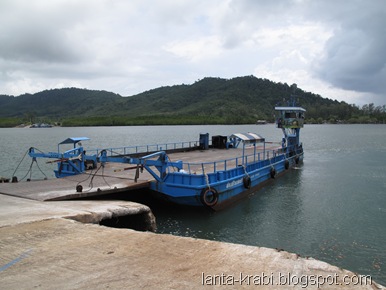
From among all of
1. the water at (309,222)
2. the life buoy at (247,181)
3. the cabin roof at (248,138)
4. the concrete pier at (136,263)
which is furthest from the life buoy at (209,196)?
the concrete pier at (136,263)

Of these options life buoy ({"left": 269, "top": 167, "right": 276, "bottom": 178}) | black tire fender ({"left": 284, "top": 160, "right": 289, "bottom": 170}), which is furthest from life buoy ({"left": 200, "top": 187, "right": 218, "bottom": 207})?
black tire fender ({"left": 284, "top": 160, "right": 289, "bottom": 170})

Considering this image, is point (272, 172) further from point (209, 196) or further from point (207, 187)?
point (207, 187)

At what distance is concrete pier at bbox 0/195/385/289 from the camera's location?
200 inches

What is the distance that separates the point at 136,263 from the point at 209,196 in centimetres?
774

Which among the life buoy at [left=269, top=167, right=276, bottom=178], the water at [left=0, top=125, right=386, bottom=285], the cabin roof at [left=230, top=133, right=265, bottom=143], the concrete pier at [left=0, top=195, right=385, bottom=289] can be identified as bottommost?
the water at [left=0, top=125, right=386, bottom=285]

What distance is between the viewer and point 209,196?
13391mm

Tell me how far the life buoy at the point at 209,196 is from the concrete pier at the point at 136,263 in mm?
5888

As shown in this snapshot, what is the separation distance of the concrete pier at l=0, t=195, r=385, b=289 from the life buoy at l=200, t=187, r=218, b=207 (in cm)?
589

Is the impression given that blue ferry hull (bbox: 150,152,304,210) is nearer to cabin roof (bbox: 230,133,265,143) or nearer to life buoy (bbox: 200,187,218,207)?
life buoy (bbox: 200,187,218,207)

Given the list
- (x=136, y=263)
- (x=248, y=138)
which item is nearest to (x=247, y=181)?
(x=248, y=138)

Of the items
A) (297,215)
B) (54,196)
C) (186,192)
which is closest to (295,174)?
(297,215)

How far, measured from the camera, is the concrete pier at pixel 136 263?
5.09m

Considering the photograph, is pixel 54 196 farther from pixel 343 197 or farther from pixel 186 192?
pixel 343 197

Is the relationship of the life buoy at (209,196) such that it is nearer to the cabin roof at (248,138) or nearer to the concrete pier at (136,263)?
the cabin roof at (248,138)
